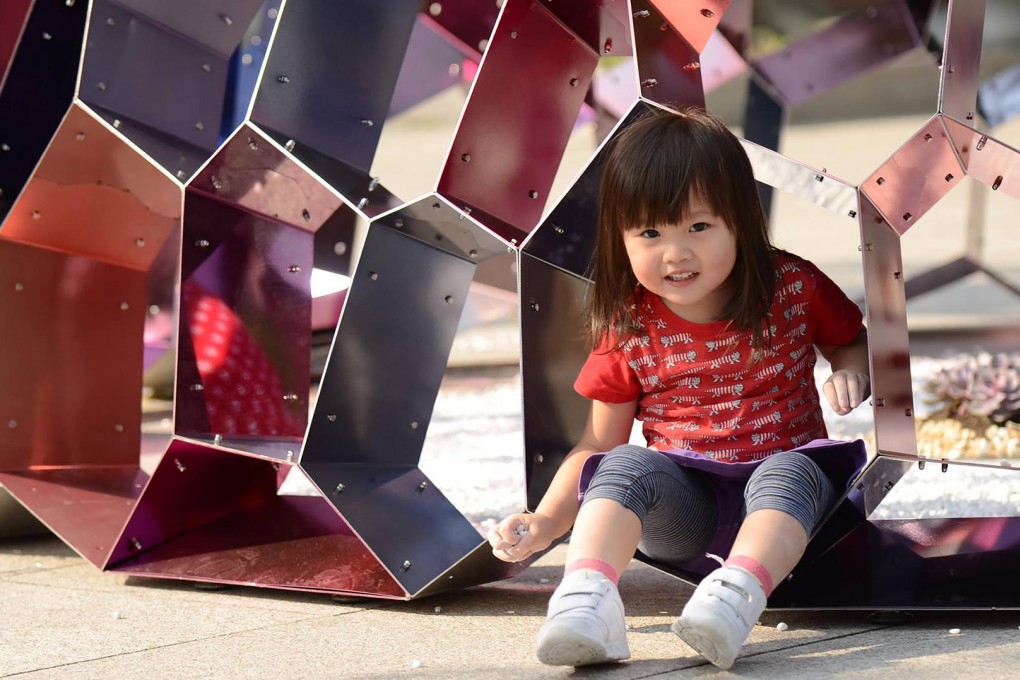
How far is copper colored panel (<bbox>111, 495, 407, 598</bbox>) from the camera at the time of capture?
212cm

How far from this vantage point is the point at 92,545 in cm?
231

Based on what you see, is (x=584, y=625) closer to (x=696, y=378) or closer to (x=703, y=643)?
(x=703, y=643)

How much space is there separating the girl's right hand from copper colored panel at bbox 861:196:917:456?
0.47 meters

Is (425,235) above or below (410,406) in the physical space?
above

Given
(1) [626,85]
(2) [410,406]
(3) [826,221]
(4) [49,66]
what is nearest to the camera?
(2) [410,406]

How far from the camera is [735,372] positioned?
1.93 m

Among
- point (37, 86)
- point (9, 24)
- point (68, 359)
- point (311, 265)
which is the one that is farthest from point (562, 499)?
point (9, 24)

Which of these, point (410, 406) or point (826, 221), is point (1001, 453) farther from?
point (826, 221)

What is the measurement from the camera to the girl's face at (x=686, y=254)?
6.11 ft

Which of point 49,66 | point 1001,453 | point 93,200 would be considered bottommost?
point 1001,453

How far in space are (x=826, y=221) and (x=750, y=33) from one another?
4.74 metres

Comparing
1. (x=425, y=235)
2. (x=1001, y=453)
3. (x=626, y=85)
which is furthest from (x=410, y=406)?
(x=626, y=85)

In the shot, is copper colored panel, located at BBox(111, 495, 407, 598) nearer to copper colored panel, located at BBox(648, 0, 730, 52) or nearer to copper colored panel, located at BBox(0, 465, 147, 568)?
copper colored panel, located at BBox(0, 465, 147, 568)

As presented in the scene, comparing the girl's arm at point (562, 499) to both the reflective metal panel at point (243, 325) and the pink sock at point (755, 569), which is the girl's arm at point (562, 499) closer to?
the pink sock at point (755, 569)
